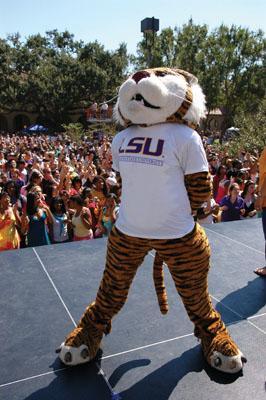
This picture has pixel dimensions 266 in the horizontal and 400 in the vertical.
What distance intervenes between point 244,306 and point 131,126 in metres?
1.80

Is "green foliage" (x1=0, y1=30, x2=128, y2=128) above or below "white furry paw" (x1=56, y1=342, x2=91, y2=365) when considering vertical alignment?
above

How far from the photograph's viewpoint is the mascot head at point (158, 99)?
2.33 m

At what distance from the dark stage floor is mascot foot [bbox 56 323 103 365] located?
0.07 meters

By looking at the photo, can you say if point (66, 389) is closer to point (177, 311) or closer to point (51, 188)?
point (177, 311)

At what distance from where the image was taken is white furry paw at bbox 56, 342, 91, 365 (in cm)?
250

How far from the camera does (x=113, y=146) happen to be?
2664 millimetres

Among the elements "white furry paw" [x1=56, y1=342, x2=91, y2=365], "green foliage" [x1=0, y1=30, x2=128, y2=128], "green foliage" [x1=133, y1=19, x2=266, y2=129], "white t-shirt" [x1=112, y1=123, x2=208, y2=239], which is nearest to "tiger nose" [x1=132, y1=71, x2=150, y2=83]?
"white t-shirt" [x1=112, y1=123, x2=208, y2=239]

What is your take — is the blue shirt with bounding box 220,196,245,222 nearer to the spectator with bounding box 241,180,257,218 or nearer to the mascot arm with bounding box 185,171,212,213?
the spectator with bounding box 241,180,257,218

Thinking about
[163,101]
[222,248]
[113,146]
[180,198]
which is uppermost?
[163,101]

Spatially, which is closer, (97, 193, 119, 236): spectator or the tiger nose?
the tiger nose

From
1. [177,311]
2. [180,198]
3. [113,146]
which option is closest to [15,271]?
[177,311]

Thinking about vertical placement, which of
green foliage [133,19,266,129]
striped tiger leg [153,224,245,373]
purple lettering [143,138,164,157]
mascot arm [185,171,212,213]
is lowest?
striped tiger leg [153,224,245,373]

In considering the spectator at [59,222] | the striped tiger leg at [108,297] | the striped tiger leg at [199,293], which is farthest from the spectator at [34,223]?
the striped tiger leg at [199,293]

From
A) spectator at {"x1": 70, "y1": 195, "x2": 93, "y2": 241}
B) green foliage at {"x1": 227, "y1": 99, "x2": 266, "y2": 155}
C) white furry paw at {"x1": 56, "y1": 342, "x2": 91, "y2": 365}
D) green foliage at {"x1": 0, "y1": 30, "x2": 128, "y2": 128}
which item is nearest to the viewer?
white furry paw at {"x1": 56, "y1": 342, "x2": 91, "y2": 365}
